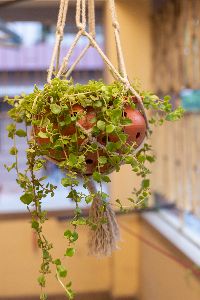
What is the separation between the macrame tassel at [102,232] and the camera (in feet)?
3.07

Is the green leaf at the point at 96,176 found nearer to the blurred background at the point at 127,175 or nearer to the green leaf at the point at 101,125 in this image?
the green leaf at the point at 101,125

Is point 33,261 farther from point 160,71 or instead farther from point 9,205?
point 160,71

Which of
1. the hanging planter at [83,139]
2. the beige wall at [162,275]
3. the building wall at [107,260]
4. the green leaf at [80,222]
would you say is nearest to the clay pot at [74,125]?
the hanging planter at [83,139]

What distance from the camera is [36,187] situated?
0.92 meters

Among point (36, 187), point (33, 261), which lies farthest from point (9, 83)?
point (36, 187)

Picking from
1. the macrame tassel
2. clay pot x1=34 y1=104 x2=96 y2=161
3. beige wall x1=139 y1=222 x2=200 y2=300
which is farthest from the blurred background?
clay pot x1=34 y1=104 x2=96 y2=161

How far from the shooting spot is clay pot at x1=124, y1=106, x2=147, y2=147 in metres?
0.90

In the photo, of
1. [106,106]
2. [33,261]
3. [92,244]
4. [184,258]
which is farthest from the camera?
[33,261]

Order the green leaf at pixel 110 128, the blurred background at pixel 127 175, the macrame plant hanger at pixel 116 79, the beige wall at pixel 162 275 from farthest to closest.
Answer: the blurred background at pixel 127 175
the beige wall at pixel 162 275
the macrame plant hanger at pixel 116 79
the green leaf at pixel 110 128

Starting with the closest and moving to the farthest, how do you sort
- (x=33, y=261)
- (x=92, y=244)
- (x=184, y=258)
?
(x=92, y=244) < (x=184, y=258) < (x=33, y=261)

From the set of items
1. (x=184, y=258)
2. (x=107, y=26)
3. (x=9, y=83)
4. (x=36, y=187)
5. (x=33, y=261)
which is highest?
(x=107, y=26)

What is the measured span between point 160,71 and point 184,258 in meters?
1.11

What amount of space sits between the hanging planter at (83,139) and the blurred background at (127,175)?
1483 mm

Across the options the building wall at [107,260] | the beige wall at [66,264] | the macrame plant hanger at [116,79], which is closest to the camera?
the macrame plant hanger at [116,79]
